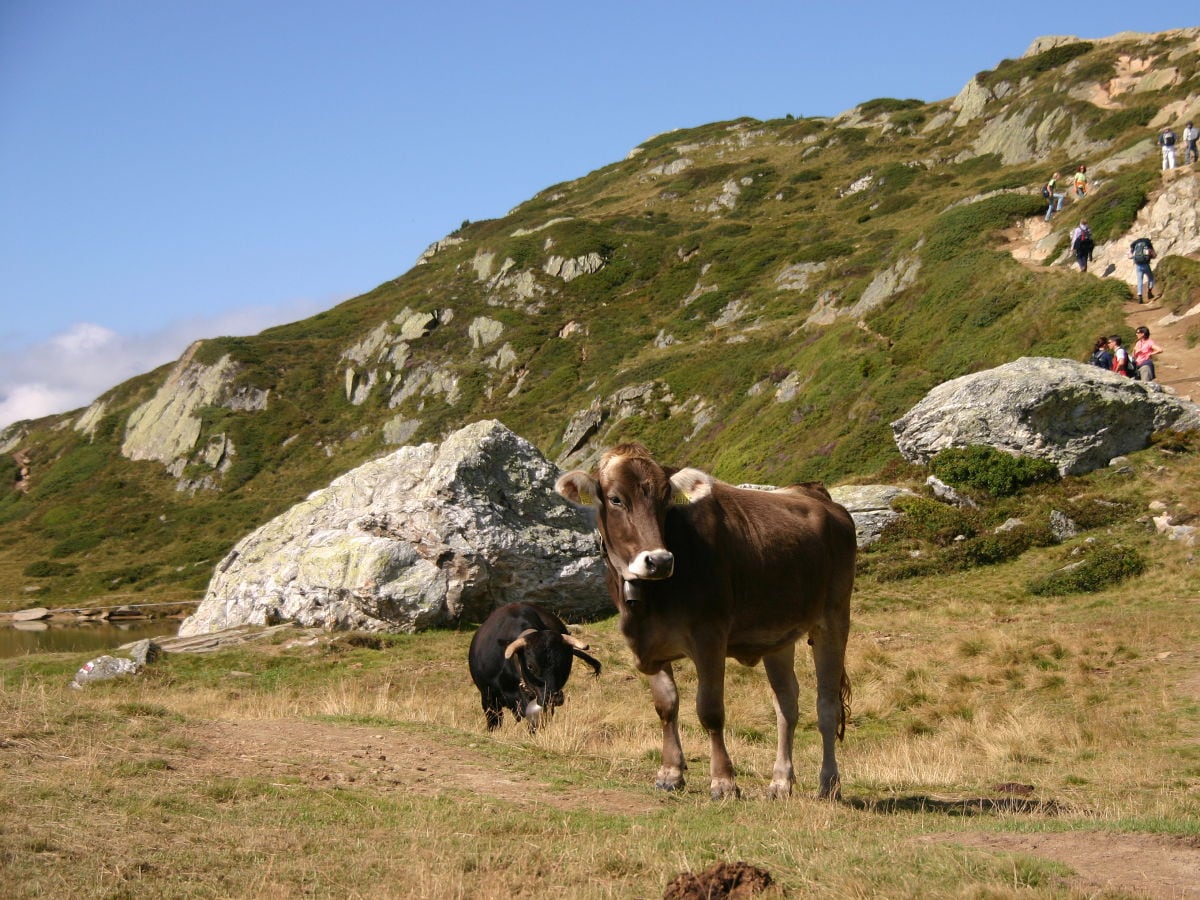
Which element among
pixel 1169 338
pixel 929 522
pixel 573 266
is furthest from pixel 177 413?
pixel 1169 338

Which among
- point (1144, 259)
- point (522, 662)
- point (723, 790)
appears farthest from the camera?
point (1144, 259)

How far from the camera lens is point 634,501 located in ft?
27.3

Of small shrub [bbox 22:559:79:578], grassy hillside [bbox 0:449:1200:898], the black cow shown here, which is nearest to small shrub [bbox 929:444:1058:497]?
grassy hillside [bbox 0:449:1200:898]

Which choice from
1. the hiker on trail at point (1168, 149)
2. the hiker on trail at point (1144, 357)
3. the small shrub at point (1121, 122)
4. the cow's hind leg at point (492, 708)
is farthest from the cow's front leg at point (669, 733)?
the small shrub at point (1121, 122)

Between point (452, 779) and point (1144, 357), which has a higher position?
point (1144, 357)

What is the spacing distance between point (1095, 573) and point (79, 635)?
38.2 metres

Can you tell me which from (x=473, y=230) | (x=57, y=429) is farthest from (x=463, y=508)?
(x=473, y=230)

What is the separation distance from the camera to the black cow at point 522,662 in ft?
46.9

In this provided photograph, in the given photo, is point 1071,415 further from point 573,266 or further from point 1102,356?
point 573,266

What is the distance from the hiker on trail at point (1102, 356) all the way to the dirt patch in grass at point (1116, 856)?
86.4ft

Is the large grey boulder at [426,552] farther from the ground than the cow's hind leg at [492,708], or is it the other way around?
the large grey boulder at [426,552]

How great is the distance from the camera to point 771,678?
388 inches

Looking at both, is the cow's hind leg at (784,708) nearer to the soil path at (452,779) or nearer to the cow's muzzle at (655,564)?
the soil path at (452,779)

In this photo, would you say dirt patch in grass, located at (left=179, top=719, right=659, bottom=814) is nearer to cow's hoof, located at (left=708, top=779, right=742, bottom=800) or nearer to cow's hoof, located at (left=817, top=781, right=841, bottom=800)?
cow's hoof, located at (left=708, top=779, right=742, bottom=800)
